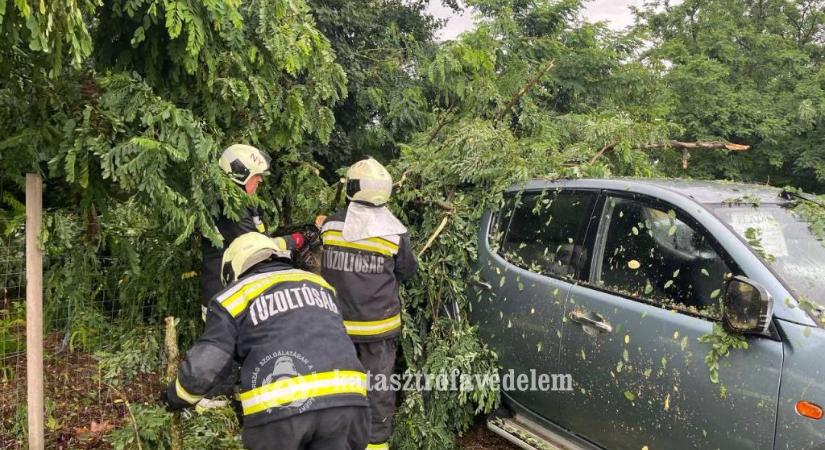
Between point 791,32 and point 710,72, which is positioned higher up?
point 791,32

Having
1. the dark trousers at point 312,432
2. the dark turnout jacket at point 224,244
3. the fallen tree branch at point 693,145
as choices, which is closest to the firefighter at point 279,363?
the dark trousers at point 312,432

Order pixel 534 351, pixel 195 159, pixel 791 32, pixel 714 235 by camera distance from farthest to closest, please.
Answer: pixel 791 32
pixel 534 351
pixel 195 159
pixel 714 235

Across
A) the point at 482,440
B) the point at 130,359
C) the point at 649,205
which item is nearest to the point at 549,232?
the point at 649,205

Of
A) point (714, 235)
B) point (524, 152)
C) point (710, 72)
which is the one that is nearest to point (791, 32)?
point (710, 72)

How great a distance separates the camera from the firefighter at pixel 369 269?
346cm

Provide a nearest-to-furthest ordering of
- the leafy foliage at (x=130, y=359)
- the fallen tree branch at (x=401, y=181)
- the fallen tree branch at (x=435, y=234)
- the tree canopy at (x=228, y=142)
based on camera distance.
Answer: the tree canopy at (x=228, y=142)
the leafy foliage at (x=130, y=359)
the fallen tree branch at (x=435, y=234)
the fallen tree branch at (x=401, y=181)

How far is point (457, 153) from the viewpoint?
14.4ft

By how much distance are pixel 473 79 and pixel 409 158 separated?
5.79ft

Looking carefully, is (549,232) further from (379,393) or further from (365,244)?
(379,393)

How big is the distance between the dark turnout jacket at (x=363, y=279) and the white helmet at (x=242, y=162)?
0.57 m

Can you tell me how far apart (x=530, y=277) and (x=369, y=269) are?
97 cm

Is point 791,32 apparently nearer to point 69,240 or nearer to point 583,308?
point 583,308

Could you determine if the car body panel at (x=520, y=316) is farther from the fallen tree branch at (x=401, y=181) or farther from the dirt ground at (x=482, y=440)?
the fallen tree branch at (x=401, y=181)

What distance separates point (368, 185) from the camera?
3.45m
